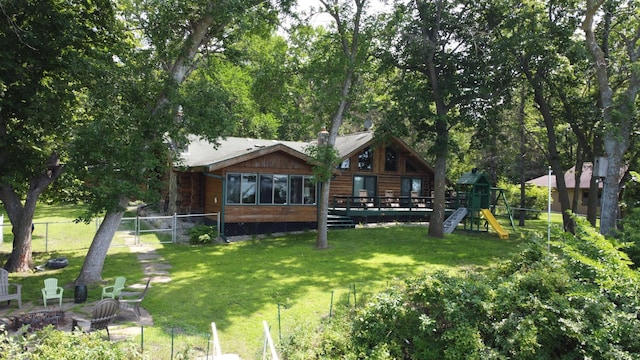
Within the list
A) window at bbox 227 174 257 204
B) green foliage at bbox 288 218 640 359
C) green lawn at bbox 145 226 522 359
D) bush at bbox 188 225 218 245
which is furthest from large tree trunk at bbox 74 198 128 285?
green foliage at bbox 288 218 640 359

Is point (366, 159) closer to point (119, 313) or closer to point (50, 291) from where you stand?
point (119, 313)

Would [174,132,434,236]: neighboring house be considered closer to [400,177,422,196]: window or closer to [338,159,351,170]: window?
[338,159,351,170]: window

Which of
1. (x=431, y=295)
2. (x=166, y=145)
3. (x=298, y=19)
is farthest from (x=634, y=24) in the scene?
(x=166, y=145)

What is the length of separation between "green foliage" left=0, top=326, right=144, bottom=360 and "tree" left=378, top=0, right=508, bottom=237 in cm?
1516

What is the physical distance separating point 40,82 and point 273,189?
32.1 feet

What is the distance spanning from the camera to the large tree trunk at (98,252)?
34.9ft

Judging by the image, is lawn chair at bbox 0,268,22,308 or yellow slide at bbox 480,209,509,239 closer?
lawn chair at bbox 0,268,22,308

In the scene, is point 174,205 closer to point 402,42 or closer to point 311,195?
point 311,195

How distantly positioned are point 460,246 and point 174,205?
14971mm

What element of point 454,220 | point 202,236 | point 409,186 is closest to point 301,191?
point 202,236

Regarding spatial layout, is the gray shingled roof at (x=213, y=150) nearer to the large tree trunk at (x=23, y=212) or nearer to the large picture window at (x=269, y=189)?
the large picture window at (x=269, y=189)

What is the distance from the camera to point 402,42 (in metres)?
18.2

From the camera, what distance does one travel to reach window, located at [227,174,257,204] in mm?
17656

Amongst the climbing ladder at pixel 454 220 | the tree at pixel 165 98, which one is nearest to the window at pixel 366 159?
the climbing ladder at pixel 454 220
